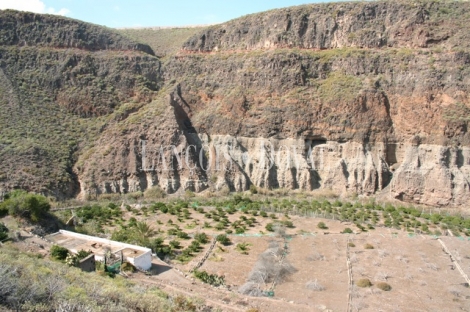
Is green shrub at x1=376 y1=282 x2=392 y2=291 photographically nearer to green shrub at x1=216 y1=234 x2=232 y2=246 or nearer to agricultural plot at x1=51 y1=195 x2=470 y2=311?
agricultural plot at x1=51 y1=195 x2=470 y2=311

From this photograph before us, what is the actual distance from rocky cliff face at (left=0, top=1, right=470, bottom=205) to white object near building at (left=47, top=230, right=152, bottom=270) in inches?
631

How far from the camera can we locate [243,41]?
55750 millimetres

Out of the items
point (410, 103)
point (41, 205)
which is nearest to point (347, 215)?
point (410, 103)

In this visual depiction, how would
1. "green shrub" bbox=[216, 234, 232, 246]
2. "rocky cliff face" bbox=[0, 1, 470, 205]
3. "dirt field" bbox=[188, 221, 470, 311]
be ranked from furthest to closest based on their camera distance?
1. "rocky cliff face" bbox=[0, 1, 470, 205]
2. "green shrub" bbox=[216, 234, 232, 246]
3. "dirt field" bbox=[188, 221, 470, 311]

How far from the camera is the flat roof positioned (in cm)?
2402

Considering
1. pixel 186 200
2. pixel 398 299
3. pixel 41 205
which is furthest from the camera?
pixel 186 200

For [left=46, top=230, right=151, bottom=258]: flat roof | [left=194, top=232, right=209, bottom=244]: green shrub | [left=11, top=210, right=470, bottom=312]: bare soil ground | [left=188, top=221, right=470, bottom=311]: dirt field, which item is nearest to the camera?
[left=11, top=210, right=470, bottom=312]: bare soil ground

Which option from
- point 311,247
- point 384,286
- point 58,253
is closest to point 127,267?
point 58,253

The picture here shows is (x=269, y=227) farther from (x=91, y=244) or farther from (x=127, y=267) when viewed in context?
(x=127, y=267)

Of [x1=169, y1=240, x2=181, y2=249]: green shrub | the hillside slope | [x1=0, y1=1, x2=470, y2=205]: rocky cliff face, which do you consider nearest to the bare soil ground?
[x1=169, y1=240, x2=181, y2=249]: green shrub

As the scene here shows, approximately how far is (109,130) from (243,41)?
20.8m

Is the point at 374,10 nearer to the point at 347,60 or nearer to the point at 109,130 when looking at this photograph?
the point at 347,60

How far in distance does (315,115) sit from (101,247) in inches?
1115

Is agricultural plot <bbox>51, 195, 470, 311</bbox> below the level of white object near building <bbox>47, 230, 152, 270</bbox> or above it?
below
